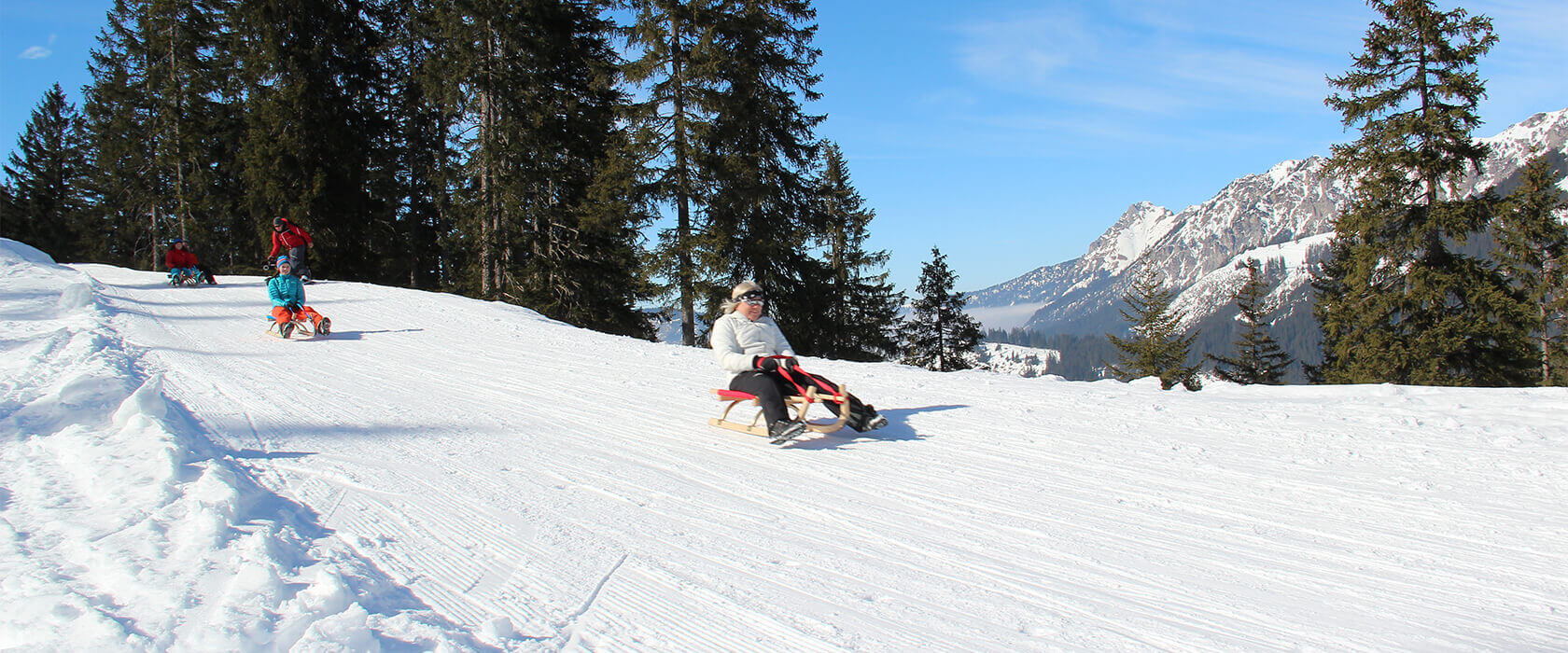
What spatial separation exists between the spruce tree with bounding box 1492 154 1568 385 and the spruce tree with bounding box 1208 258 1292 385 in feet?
41.7

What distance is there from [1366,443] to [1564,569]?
85.7 inches

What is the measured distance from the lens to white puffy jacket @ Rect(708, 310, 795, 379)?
6.69 m

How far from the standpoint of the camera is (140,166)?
3494 cm

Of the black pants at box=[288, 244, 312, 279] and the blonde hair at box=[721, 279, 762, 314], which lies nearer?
the blonde hair at box=[721, 279, 762, 314]

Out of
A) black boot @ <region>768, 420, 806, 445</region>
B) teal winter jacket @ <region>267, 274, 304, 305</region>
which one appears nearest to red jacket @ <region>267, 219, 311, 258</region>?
teal winter jacket @ <region>267, 274, 304, 305</region>

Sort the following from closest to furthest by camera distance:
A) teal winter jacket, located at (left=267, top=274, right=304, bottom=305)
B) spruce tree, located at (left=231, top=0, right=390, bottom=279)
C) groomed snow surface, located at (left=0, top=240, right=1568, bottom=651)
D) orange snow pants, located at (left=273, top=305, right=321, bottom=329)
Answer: groomed snow surface, located at (left=0, top=240, right=1568, bottom=651) → orange snow pants, located at (left=273, top=305, right=321, bottom=329) → teal winter jacket, located at (left=267, top=274, right=304, bottom=305) → spruce tree, located at (left=231, top=0, right=390, bottom=279)

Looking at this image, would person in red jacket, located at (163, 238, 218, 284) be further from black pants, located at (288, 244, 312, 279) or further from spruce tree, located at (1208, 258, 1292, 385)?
spruce tree, located at (1208, 258, 1292, 385)

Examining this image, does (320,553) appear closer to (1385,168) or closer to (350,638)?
(350,638)

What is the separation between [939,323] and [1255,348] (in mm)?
17869

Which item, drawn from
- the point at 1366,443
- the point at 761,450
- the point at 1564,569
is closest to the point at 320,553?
the point at 761,450

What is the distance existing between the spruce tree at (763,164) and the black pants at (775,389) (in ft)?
41.0

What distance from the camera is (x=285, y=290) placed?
488 inches

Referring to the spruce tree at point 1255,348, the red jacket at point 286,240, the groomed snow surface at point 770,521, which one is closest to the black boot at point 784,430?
the groomed snow surface at point 770,521

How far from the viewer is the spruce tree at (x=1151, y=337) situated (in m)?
33.9
